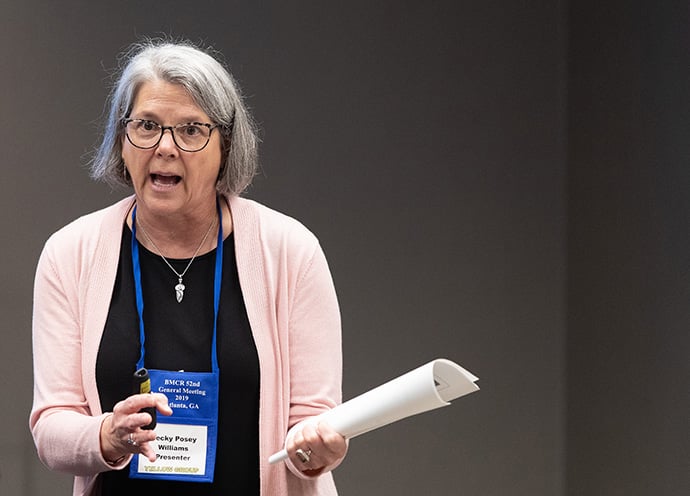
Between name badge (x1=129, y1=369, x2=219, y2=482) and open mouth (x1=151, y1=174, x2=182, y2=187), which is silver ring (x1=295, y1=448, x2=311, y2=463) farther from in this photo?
open mouth (x1=151, y1=174, x2=182, y2=187)

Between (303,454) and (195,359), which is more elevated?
(195,359)

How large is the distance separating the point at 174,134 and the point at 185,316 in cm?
36

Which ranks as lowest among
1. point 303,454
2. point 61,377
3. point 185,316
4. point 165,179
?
point 303,454

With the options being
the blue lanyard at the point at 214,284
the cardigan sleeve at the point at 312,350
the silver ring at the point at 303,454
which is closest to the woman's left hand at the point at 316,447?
the silver ring at the point at 303,454

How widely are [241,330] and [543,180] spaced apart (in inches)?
93.1

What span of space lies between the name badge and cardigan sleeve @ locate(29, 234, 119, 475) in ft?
0.37

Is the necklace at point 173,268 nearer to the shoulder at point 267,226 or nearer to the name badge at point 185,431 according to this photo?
the shoulder at point 267,226

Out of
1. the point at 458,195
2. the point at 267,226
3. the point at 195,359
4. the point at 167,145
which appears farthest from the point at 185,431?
the point at 458,195

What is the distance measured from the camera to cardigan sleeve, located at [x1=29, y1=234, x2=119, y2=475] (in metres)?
2.02

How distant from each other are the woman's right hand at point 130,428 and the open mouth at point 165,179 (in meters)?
0.46

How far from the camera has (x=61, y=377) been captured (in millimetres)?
2107

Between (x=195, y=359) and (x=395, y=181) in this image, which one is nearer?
(x=195, y=359)

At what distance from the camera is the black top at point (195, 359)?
212cm

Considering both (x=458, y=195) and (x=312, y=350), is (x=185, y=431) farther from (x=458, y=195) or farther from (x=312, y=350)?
(x=458, y=195)
